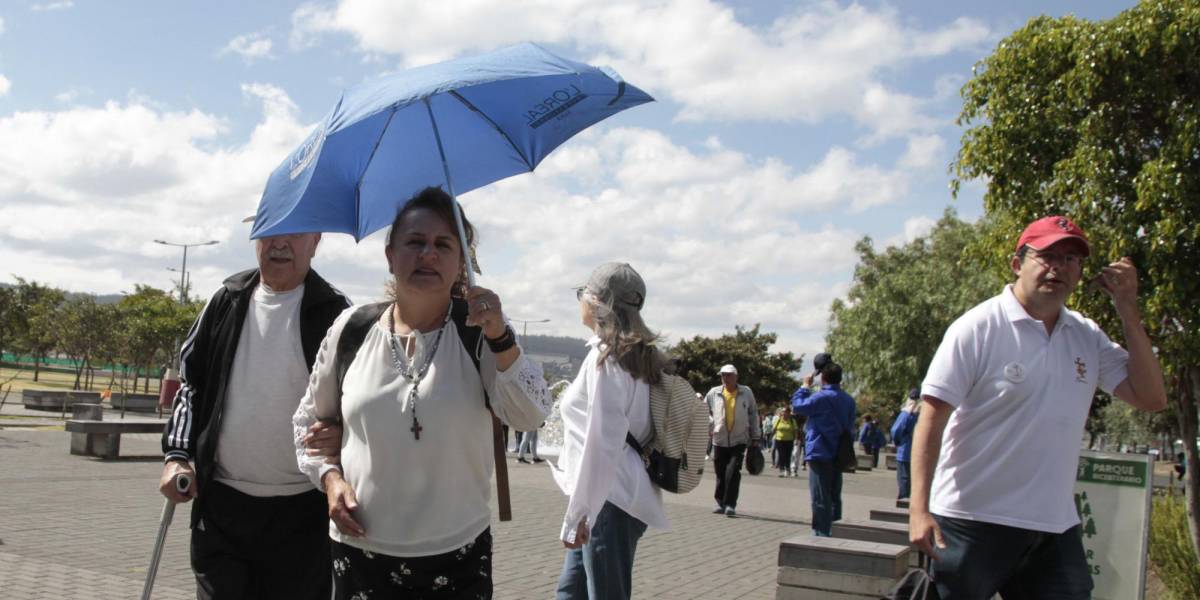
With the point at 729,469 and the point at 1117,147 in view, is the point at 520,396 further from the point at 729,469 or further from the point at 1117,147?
the point at 729,469

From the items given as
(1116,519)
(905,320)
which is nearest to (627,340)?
(1116,519)

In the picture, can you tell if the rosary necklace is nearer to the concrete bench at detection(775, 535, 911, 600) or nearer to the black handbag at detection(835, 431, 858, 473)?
the concrete bench at detection(775, 535, 911, 600)

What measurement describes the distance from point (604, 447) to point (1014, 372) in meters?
1.57

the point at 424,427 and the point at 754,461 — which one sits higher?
the point at 424,427

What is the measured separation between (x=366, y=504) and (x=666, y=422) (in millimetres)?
1913

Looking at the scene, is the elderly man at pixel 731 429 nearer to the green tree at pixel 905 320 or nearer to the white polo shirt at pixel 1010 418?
the white polo shirt at pixel 1010 418

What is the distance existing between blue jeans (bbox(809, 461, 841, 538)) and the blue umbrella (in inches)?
292

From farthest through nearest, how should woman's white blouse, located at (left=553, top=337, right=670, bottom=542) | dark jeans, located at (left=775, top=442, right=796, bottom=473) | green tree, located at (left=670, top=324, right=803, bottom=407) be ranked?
green tree, located at (left=670, top=324, right=803, bottom=407) → dark jeans, located at (left=775, top=442, right=796, bottom=473) → woman's white blouse, located at (left=553, top=337, right=670, bottom=542)

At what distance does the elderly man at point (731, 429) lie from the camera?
1320 cm

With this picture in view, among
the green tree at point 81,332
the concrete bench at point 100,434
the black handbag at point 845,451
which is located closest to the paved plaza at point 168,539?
the concrete bench at point 100,434

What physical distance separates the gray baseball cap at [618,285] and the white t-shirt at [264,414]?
1.36 metres

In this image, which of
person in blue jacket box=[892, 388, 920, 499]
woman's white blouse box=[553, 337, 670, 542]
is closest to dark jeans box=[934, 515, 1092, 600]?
woman's white blouse box=[553, 337, 670, 542]

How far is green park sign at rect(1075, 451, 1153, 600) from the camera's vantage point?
6648 millimetres

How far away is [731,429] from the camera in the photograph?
43.8ft
